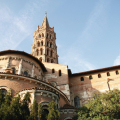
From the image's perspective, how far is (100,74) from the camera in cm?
2905

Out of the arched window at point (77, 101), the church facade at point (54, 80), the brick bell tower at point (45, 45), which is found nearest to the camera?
the church facade at point (54, 80)

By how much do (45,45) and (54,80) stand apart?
53.4ft

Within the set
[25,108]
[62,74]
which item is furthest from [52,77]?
[25,108]

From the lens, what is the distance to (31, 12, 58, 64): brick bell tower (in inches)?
1610

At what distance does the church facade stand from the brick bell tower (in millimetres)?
10117

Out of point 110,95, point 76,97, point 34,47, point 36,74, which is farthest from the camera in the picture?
point 34,47

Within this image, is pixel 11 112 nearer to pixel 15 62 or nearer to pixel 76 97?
pixel 15 62

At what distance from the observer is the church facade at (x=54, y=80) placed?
59.4ft

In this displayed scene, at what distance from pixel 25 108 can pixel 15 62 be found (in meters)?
11.6

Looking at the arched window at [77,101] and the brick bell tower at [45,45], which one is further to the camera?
the brick bell tower at [45,45]

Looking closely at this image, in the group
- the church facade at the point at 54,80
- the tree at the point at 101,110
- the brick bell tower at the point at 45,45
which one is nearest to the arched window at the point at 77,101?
the church facade at the point at 54,80

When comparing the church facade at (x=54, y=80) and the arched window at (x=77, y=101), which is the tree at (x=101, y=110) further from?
the arched window at (x=77, y=101)

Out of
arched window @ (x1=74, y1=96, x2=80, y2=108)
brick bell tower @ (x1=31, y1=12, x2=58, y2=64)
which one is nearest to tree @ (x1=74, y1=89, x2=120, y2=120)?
arched window @ (x1=74, y1=96, x2=80, y2=108)

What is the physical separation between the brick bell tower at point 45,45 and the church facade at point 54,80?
1012cm
